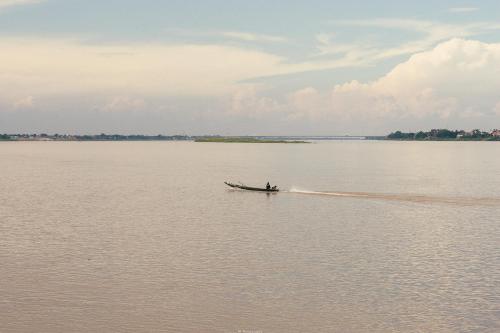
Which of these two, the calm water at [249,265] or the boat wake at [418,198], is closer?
the calm water at [249,265]

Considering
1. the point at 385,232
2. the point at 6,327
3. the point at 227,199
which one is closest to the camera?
the point at 6,327

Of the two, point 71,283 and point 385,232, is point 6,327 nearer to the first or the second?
point 71,283

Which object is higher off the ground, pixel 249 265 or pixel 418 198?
pixel 418 198

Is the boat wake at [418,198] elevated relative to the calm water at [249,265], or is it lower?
elevated

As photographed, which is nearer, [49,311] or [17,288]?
[49,311]

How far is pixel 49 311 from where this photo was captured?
32094 millimetres

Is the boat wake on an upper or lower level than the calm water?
upper

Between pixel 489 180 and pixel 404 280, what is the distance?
92109 millimetres

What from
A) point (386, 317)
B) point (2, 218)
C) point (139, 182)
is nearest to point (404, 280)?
point (386, 317)

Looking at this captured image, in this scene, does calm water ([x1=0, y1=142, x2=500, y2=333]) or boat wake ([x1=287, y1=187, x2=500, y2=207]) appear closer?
calm water ([x1=0, y1=142, x2=500, y2=333])

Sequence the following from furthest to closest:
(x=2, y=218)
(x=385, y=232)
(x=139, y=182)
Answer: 1. (x=139, y=182)
2. (x=2, y=218)
3. (x=385, y=232)

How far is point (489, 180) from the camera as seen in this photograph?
12150 centimetres

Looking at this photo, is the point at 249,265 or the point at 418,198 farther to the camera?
the point at 418,198

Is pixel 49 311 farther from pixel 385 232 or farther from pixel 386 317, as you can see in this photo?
pixel 385 232
